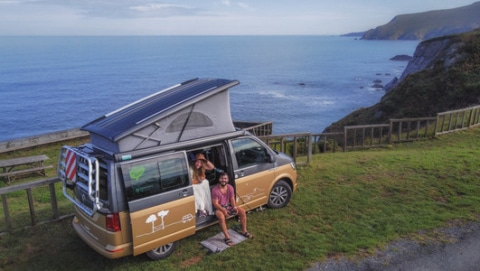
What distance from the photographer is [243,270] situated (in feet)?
20.8

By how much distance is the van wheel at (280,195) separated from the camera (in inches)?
342

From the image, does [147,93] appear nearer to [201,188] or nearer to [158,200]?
[201,188]

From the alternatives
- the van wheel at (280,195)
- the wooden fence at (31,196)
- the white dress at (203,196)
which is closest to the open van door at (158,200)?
the white dress at (203,196)

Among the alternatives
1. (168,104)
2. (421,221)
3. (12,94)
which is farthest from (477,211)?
(12,94)

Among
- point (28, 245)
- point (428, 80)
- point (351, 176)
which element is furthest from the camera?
point (428, 80)

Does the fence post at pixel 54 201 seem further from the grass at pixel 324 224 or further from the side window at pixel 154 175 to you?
the side window at pixel 154 175

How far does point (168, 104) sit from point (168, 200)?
1827 mm

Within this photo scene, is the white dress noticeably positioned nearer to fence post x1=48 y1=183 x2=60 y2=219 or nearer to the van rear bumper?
the van rear bumper

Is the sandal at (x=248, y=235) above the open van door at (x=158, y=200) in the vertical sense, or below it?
below

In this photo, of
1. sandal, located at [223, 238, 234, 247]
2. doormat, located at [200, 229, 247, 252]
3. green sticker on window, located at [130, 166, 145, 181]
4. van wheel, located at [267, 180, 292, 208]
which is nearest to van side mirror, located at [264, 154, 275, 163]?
van wheel, located at [267, 180, 292, 208]

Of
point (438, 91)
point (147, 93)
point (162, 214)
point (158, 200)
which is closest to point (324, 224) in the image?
point (162, 214)

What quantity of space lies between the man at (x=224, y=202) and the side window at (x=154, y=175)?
30.5 inches

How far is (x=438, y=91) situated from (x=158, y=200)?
30.6 meters

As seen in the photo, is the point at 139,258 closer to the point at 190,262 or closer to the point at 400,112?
the point at 190,262
